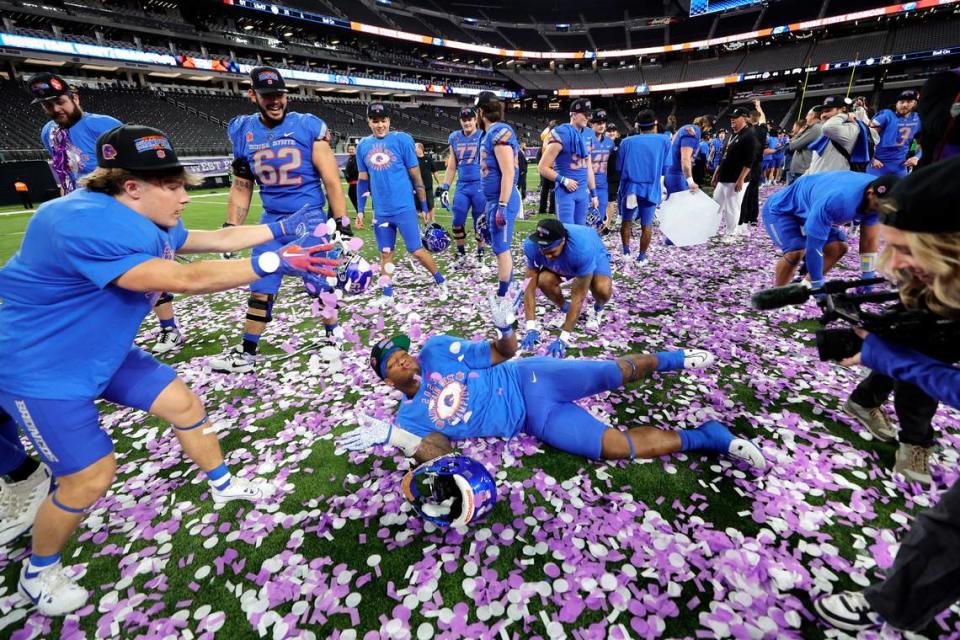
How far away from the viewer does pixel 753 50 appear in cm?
4822

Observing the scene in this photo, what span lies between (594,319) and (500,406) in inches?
108

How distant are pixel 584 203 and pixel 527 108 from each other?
65066mm

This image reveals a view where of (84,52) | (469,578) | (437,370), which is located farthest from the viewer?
(84,52)

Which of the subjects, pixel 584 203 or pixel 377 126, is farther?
pixel 584 203

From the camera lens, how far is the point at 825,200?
421cm

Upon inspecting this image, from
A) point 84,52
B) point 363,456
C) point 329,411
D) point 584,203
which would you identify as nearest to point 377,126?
point 584,203

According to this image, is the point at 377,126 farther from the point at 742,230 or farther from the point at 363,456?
the point at 742,230

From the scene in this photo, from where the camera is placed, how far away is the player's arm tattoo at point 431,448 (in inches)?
108

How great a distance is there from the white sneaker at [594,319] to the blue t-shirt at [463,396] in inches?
94.7

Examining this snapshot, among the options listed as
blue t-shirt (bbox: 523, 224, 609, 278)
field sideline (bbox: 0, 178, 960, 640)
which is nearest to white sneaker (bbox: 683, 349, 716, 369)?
field sideline (bbox: 0, 178, 960, 640)

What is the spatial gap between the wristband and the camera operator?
2.66 meters

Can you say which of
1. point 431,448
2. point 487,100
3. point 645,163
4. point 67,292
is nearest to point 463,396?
point 431,448

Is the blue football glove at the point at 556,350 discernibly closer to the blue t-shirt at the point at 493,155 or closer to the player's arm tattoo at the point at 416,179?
the blue t-shirt at the point at 493,155

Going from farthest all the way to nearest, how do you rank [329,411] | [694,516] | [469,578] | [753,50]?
1. [753,50]
2. [329,411]
3. [694,516]
4. [469,578]
